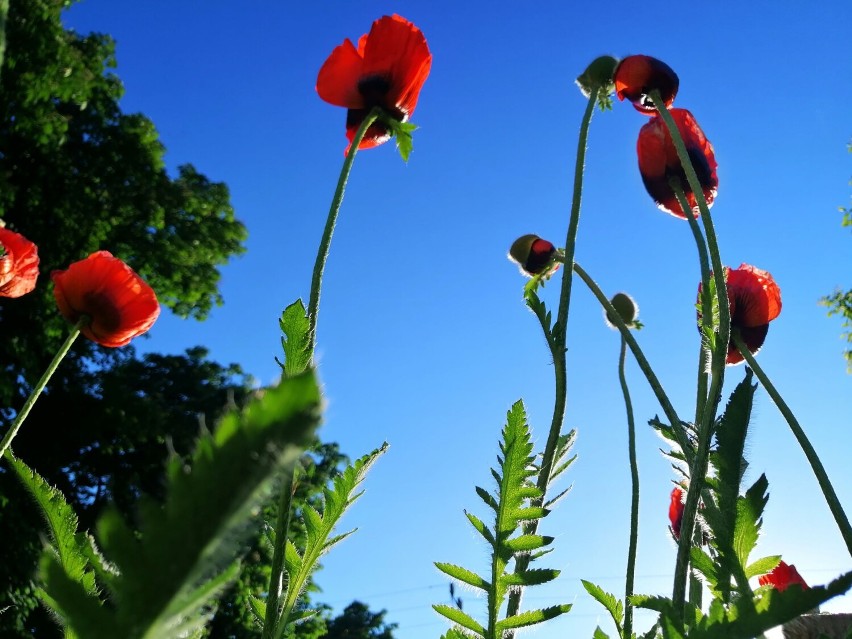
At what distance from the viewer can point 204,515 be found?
163 mm

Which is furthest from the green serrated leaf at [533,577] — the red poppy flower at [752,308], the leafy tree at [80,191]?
the leafy tree at [80,191]

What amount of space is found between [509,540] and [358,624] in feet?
76.7

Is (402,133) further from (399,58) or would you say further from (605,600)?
(605,600)

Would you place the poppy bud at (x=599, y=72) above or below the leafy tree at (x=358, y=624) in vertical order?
below

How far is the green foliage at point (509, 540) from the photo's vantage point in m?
0.60

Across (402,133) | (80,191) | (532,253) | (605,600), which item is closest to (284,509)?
(605,600)

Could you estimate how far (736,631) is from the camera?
0.35 metres

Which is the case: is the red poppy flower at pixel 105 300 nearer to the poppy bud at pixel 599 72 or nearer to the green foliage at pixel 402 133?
the green foliage at pixel 402 133

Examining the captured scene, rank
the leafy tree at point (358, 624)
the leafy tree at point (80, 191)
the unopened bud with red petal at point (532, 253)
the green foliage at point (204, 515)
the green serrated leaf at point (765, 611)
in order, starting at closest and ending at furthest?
the green foliage at point (204, 515) < the green serrated leaf at point (765, 611) < the unopened bud with red petal at point (532, 253) < the leafy tree at point (80, 191) < the leafy tree at point (358, 624)

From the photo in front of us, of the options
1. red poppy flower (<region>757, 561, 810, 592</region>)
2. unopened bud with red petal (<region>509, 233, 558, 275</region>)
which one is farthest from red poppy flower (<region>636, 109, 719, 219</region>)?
red poppy flower (<region>757, 561, 810, 592</region>)

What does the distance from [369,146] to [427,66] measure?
6.0 inches

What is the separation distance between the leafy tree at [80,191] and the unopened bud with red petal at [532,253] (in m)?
8.71

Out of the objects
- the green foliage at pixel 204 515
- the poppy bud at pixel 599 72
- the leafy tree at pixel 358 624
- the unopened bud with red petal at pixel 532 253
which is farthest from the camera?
the leafy tree at pixel 358 624

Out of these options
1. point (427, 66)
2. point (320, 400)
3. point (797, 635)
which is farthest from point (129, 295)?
point (320, 400)
